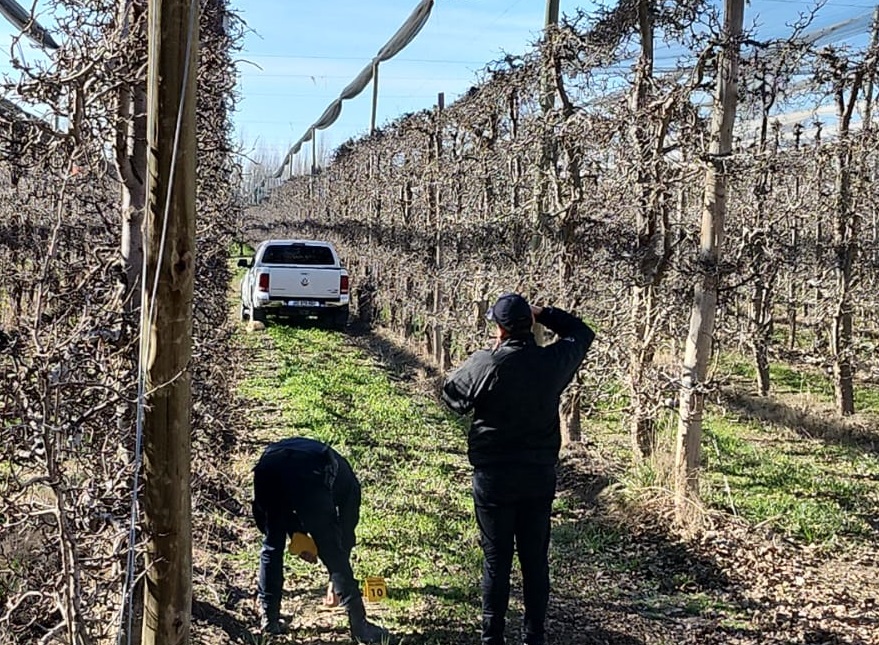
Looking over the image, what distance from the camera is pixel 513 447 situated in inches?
146

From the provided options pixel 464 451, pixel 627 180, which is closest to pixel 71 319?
pixel 627 180

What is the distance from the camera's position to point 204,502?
5.18 meters

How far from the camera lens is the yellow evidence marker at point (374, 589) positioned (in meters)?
4.24

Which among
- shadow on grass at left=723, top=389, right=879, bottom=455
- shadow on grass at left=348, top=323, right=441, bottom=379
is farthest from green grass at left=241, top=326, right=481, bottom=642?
shadow on grass at left=723, top=389, right=879, bottom=455

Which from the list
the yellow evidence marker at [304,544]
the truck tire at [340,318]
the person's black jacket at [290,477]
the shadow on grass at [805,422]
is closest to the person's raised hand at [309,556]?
the yellow evidence marker at [304,544]

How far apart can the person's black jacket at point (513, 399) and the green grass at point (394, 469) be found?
1068mm

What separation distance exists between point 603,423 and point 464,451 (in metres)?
1.96

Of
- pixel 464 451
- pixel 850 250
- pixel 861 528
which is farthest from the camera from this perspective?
pixel 850 250

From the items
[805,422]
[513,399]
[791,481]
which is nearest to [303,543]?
[513,399]

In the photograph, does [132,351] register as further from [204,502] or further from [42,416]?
[204,502]

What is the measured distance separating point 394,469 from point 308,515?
10.0 feet

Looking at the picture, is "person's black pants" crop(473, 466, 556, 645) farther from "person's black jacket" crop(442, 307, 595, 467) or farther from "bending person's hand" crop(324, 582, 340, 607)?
"bending person's hand" crop(324, 582, 340, 607)

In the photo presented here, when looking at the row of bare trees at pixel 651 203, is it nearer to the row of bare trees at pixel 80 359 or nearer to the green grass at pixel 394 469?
the green grass at pixel 394 469

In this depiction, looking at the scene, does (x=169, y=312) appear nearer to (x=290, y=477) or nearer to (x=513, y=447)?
(x=290, y=477)
